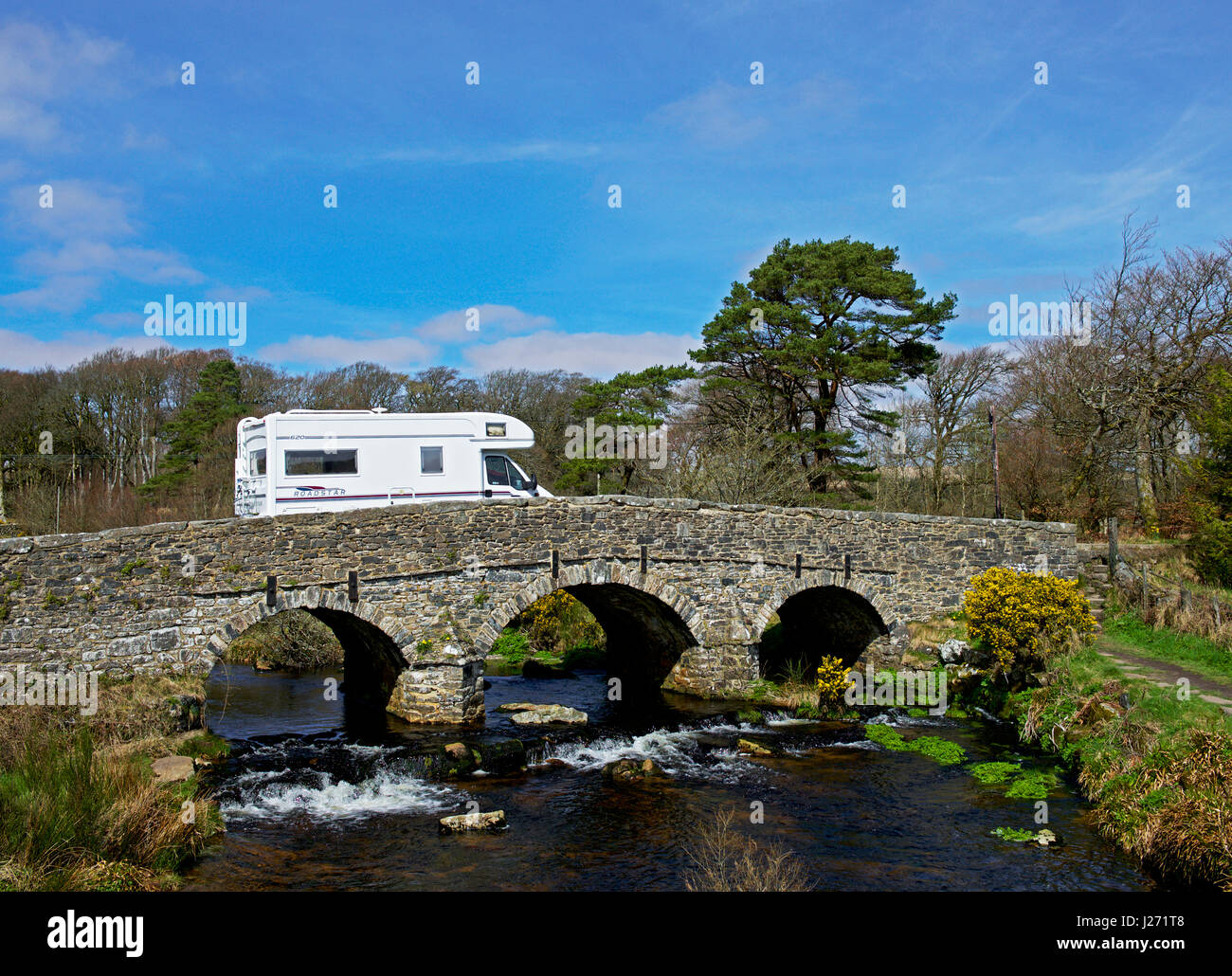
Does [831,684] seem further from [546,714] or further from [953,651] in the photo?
[546,714]

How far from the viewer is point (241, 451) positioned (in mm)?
19047

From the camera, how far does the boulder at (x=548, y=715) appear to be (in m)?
18.2

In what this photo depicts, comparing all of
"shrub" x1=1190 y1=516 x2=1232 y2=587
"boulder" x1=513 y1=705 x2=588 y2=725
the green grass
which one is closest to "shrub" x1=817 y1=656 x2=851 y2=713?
"boulder" x1=513 y1=705 x2=588 y2=725

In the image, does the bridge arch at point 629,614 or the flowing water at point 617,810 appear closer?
the flowing water at point 617,810

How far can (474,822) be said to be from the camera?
12.0m

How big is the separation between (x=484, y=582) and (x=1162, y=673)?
43.3 feet

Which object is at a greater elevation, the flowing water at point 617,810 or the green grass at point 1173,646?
the green grass at point 1173,646

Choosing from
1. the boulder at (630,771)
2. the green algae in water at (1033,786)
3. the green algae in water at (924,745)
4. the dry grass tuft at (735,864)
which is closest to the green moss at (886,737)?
the green algae in water at (924,745)

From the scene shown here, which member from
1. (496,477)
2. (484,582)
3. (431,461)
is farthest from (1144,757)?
(431,461)

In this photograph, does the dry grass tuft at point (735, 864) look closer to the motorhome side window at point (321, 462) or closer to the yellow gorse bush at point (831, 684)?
the yellow gorse bush at point (831, 684)

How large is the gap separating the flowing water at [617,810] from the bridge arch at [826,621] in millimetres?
3430

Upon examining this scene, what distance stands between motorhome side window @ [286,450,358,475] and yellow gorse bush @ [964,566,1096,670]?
45.6 ft

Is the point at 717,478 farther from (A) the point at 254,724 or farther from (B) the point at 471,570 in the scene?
(A) the point at 254,724

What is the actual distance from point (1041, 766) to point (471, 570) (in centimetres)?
1103
